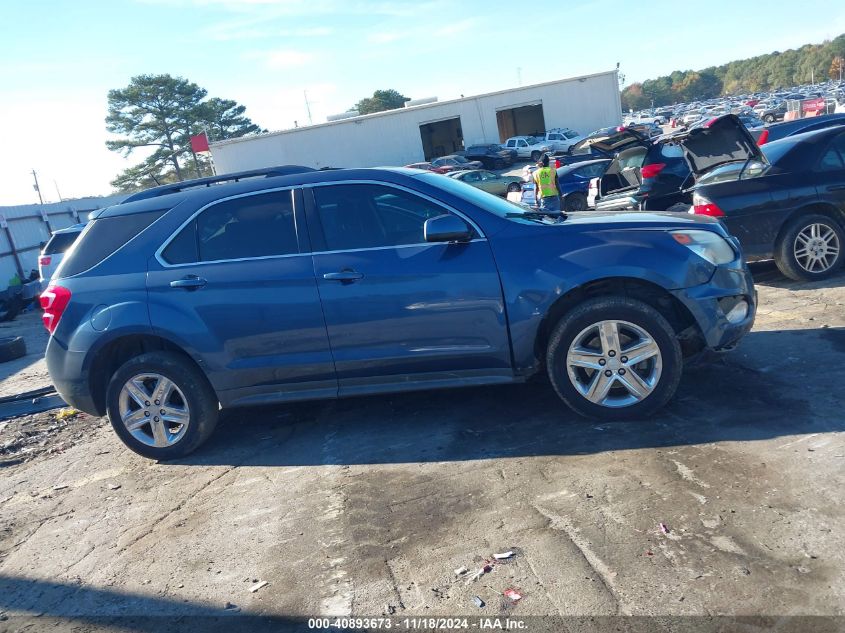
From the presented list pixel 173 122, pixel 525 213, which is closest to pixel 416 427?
pixel 525 213

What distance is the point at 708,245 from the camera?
4613mm

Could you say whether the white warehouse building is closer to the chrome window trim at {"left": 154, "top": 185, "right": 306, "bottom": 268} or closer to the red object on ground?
the red object on ground

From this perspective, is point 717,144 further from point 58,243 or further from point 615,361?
point 58,243

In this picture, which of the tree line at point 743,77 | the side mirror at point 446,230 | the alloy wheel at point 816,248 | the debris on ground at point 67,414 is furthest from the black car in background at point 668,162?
the tree line at point 743,77

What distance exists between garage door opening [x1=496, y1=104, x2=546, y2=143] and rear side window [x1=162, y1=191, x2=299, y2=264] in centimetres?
5334

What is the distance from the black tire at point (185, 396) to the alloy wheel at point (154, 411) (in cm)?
3

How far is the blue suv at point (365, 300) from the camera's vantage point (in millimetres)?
4480

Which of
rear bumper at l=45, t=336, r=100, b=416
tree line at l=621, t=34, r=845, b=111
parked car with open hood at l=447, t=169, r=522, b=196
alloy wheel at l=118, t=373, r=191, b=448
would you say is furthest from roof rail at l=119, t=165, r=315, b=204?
tree line at l=621, t=34, r=845, b=111

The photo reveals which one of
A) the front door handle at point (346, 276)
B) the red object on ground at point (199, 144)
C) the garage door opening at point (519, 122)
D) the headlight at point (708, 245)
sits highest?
the red object on ground at point (199, 144)

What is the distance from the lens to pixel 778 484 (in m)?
3.54

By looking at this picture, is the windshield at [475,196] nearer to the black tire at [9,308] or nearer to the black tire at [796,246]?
the black tire at [796,246]

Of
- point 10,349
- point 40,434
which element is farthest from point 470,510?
point 10,349

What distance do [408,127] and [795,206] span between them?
4277 centimetres

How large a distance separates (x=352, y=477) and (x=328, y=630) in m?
1.45
